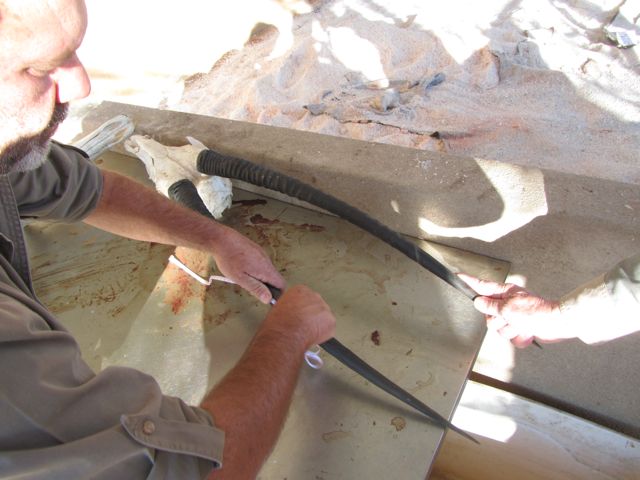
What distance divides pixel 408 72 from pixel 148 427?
8.92ft

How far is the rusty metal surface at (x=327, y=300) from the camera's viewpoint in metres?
1.07

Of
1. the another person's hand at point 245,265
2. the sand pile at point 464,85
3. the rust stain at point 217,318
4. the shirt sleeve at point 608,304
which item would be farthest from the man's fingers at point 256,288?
the sand pile at point 464,85

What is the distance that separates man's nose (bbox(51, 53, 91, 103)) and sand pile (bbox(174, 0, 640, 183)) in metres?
1.79

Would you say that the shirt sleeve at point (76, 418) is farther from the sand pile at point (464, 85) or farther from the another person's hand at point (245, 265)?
the sand pile at point (464, 85)

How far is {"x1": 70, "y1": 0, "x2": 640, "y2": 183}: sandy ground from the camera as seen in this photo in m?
2.44

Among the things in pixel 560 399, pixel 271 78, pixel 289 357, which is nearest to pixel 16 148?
pixel 289 357

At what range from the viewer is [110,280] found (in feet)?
4.85

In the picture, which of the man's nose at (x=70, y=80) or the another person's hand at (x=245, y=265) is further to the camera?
the another person's hand at (x=245, y=265)

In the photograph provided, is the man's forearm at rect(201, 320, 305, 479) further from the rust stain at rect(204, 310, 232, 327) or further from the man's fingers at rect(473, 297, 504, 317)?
the man's fingers at rect(473, 297, 504, 317)

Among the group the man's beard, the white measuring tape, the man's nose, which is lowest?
the white measuring tape

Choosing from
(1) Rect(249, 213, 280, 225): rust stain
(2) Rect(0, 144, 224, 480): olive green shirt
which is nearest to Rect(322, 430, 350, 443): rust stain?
(2) Rect(0, 144, 224, 480): olive green shirt

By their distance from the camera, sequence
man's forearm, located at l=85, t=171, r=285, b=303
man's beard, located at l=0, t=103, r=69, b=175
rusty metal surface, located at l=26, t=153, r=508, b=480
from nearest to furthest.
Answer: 1. man's beard, located at l=0, t=103, r=69, b=175
2. rusty metal surface, located at l=26, t=153, r=508, b=480
3. man's forearm, located at l=85, t=171, r=285, b=303

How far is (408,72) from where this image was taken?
304 centimetres

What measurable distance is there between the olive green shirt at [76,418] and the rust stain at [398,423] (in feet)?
1.27
